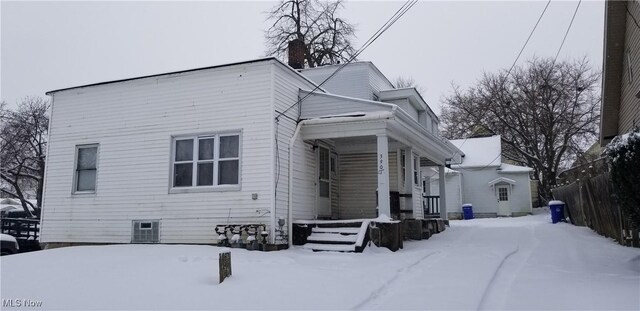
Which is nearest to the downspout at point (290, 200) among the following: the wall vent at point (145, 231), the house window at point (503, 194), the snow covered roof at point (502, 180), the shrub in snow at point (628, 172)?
the wall vent at point (145, 231)

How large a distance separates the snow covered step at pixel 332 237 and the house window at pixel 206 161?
82.3 inches

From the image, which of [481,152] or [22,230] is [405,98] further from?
[481,152]

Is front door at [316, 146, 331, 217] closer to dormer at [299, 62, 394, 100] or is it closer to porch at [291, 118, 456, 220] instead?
porch at [291, 118, 456, 220]

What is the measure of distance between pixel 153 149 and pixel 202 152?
137 centimetres

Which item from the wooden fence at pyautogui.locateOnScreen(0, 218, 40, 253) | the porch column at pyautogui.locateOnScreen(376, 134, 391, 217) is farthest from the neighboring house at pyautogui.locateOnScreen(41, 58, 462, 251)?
the wooden fence at pyautogui.locateOnScreen(0, 218, 40, 253)

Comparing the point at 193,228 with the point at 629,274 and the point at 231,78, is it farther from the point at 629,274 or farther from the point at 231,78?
the point at 629,274

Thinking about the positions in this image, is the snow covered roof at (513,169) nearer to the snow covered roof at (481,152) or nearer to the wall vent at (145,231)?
the snow covered roof at (481,152)

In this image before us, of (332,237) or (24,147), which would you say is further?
(24,147)

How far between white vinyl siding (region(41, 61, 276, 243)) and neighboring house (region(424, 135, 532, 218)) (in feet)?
63.6

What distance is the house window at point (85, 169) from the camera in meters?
12.5

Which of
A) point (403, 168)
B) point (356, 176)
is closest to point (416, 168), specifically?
point (403, 168)

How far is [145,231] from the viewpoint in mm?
11625

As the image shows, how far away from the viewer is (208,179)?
1120cm

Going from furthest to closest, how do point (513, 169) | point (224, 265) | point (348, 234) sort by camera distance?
point (513, 169)
point (348, 234)
point (224, 265)
